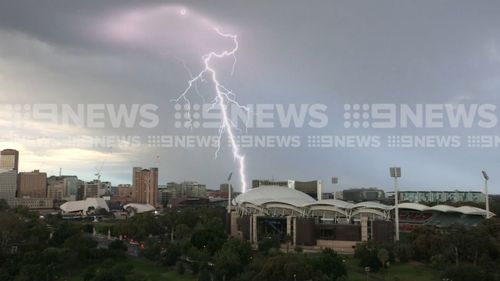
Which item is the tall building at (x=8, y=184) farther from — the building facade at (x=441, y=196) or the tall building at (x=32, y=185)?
the building facade at (x=441, y=196)

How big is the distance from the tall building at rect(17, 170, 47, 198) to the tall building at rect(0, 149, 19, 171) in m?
9.85

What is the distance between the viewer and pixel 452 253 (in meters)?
40.2

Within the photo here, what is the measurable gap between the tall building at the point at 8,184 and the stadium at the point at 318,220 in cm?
10699

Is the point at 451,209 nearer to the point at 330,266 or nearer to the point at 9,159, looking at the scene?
the point at 330,266

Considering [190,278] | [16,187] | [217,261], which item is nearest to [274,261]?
[217,261]

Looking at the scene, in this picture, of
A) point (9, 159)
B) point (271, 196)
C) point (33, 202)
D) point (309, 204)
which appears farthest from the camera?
point (9, 159)

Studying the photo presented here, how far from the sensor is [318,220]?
61.4 metres

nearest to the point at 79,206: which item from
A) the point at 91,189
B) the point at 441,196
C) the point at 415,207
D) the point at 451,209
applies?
the point at 91,189

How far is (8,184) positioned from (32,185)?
8537 millimetres

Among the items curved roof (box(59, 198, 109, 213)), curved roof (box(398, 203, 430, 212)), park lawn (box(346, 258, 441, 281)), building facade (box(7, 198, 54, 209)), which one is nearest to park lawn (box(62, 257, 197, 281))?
park lawn (box(346, 258, 441, 281))

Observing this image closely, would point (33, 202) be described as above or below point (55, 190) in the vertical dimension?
below

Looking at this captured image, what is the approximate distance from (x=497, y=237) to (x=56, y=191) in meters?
156

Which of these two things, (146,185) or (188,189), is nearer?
(146,185)

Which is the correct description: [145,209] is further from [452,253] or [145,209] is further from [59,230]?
[452,253]
